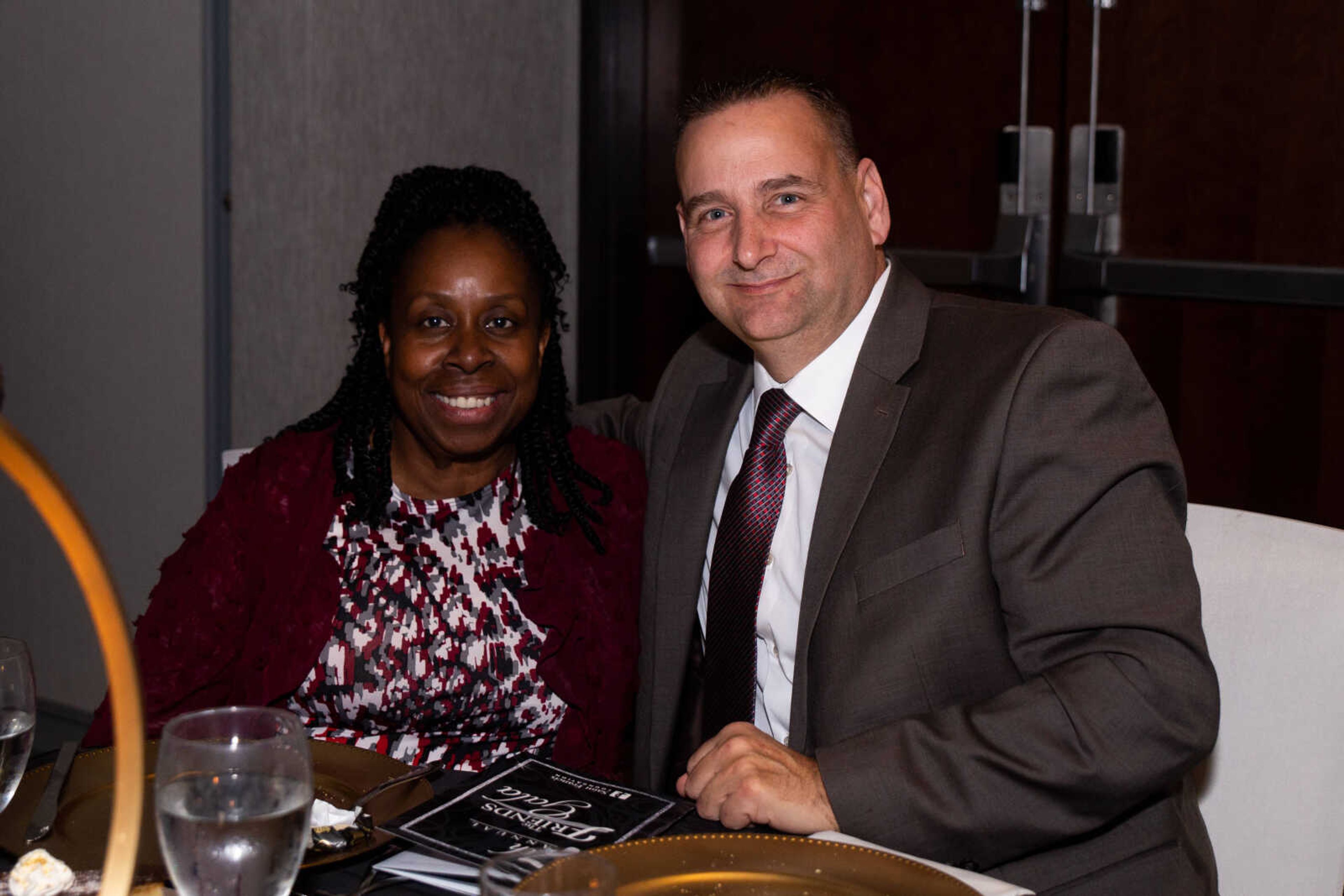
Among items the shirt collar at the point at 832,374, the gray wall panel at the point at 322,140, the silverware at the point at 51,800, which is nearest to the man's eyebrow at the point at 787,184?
the shirt collar at the point at 832,374

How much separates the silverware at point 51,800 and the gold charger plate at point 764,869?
44cm

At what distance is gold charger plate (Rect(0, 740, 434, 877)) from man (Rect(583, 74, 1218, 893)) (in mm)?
295

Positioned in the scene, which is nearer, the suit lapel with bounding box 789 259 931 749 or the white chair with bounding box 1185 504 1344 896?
the white chair with bounding box 1185 504 1344 896

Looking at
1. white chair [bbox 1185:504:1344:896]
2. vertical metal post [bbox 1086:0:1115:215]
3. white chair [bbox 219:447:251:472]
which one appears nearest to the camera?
white chair [bbox 1185:504:1344:896]

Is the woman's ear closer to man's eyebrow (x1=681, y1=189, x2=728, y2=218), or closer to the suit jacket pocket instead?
man's eyebrow (x1=681, y1=189, x2=728, y2=218)

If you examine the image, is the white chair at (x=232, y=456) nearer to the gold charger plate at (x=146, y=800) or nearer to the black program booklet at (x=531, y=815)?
the gold charger plate at (x=146, y=800)

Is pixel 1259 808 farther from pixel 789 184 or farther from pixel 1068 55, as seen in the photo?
pixel 1068 55

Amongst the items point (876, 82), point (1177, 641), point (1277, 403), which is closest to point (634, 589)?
point (1177, 641)


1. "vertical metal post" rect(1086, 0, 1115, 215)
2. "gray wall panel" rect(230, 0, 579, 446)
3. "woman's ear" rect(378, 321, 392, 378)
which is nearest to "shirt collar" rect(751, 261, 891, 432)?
"woman's ear" rect(378, 321, 392, 378)

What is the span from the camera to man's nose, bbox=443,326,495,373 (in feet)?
5.92

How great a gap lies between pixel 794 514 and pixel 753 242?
0.33 m

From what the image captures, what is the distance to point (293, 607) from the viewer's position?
1731 millimetres

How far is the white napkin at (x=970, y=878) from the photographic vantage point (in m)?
0.99

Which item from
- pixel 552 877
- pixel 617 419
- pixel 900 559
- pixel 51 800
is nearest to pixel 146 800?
pixel 51 800
